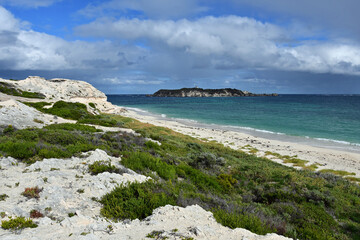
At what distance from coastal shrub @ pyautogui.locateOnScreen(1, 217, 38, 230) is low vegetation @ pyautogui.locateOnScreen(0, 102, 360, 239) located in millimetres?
1549

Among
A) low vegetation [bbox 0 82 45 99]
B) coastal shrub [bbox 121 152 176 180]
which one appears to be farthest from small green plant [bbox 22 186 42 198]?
low vegetation [bbox 0 82 45 99]

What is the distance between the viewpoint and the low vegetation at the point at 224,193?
5.70 m

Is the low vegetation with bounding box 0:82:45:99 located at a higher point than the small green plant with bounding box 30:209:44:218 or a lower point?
higher

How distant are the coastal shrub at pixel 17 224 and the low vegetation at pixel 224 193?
1.55 metres

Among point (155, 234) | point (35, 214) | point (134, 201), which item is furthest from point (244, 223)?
point (35, 214)

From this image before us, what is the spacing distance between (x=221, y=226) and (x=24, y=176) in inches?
252

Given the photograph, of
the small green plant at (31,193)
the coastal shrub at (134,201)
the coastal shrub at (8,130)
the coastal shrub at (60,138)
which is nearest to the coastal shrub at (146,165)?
the coastal shrub at (134,201)

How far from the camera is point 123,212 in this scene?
5.41m

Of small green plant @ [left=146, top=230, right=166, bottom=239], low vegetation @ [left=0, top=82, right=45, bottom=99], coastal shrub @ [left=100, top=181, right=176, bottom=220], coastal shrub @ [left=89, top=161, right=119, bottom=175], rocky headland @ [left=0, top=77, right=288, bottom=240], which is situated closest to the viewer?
small green plant @ [left=146, top=230, right=166, bottom=239]

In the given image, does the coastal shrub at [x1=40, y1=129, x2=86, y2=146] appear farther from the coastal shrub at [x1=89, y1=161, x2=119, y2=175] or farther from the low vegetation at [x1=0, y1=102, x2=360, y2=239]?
the coastal shrub at [x1=89, y1=161, x2=119, y2=175]

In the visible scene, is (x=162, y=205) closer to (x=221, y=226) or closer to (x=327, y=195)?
(x=221, y=226)

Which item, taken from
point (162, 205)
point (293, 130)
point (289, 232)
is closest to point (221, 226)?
point (162, 205)

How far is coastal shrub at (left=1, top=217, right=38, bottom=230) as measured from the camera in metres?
4.47

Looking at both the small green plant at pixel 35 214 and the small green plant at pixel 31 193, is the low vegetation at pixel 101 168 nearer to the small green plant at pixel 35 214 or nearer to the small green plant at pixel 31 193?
the small green plant at pixel 31 193
